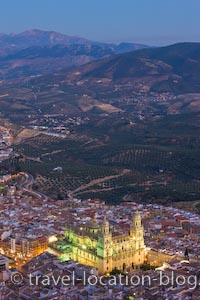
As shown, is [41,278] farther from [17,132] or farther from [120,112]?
[120,112]

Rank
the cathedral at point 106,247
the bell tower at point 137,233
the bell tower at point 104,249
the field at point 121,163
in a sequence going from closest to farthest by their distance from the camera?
1. the bell tower at point 104,249
2. the cathedral at point 106,247
3. the bell tower at point 137,233
4. the field at point 121,163

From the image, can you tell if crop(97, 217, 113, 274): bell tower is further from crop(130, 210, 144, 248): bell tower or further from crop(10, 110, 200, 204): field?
crop(10, 110, 200, 204): field

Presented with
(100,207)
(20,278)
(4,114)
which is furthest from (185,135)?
(20,278)

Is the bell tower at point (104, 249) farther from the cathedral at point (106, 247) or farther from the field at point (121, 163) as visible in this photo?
the field at point (121, 163)

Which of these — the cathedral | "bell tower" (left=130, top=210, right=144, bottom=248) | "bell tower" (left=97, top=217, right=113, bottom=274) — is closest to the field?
"bell tower" (left=130, top=210, right=144, bottom=248)

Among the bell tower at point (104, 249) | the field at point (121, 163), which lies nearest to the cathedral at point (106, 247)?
the bell tower at point (104, 249)

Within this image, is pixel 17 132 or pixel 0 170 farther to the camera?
pixel 17 132

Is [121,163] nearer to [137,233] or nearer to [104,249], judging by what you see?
[137,233]

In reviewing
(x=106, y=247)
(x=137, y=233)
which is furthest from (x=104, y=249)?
(x=137, y=233)
